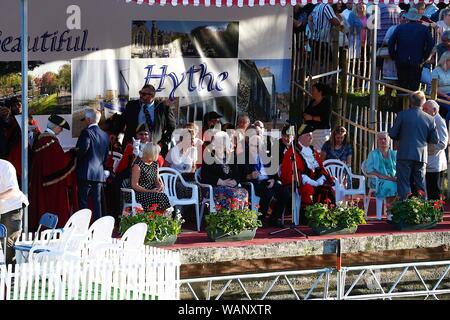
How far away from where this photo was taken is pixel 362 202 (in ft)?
59.0

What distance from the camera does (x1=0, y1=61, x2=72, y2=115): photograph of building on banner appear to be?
16203mm

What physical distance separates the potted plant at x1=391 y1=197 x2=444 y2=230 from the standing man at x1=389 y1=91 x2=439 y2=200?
1.08ft

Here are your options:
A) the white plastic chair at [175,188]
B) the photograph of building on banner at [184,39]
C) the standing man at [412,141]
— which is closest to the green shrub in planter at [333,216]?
the standing man at [412,141]

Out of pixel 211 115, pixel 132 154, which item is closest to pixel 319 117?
pixel 211 115

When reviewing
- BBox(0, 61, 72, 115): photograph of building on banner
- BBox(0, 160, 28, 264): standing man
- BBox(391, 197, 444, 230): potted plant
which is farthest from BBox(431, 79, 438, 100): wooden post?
BBox(0, 160, 28, 264): standing man

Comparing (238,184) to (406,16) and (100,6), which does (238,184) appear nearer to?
(100,6)

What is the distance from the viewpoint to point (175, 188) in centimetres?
1622

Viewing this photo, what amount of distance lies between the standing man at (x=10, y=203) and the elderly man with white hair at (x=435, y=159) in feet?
18.4

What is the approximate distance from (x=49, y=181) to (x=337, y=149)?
3747 millimetres

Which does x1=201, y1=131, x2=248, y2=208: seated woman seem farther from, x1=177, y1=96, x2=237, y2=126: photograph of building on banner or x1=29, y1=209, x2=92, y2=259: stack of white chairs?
x1=29, y1=209, x2=92, y2=259: stack of white chairs

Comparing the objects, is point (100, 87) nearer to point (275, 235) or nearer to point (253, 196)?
point (253, 196)

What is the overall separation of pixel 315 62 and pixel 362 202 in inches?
85.2

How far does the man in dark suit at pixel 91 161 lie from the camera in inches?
623
